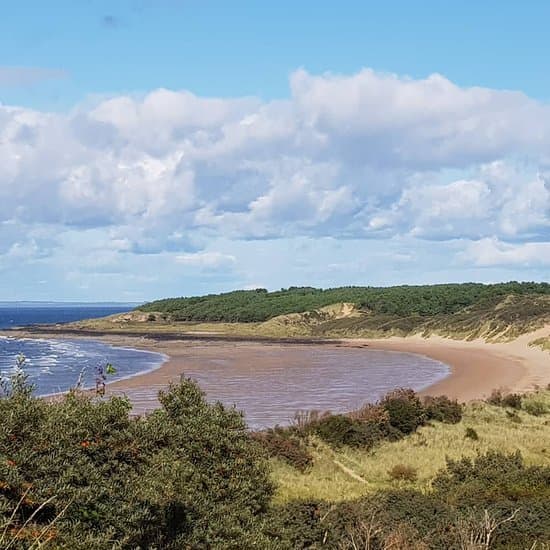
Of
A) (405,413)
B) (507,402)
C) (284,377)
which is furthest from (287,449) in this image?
(284,377)

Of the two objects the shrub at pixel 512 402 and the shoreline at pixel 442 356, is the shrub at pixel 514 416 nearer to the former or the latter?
the shrub at pixel 512 402

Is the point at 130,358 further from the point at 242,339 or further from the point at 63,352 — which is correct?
the point at 242,339

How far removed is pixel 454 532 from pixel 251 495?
4022mm

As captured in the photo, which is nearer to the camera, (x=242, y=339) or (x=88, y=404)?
(x=88, y=404)

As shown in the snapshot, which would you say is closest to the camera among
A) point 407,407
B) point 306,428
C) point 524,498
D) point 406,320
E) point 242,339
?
point 524,498

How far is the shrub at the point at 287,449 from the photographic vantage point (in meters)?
24.8

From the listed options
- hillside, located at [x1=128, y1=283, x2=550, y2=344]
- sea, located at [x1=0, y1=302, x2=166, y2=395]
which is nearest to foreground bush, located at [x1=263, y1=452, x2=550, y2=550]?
sea, located at [x1=0, y1=302, x2=166, y2=395]

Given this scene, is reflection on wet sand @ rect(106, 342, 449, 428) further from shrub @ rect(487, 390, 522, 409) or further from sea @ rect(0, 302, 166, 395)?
shrub @ rect(487, 390, 522, 409)

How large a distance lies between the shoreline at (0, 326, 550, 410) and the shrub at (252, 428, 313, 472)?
765 inches

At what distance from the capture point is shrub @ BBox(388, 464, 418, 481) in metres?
23.5

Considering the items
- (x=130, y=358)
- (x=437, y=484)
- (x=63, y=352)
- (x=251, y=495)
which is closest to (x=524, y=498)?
(x=437, y=484)

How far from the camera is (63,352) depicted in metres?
79.1

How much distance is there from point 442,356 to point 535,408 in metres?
41.6

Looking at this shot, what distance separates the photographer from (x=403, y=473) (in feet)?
77.9
